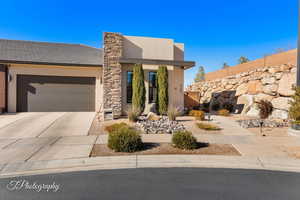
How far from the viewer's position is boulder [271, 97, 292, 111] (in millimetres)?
11003

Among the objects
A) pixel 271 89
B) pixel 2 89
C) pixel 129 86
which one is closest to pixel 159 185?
pixel 129 86

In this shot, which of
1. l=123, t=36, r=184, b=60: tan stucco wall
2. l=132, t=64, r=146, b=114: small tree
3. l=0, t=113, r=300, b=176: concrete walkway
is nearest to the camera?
l=0, t=113, r=300, b=176: concrete walkway

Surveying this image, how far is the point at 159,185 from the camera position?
3285 mm

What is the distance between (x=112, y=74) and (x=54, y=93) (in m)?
5.72

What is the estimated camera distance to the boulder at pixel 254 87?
1358 cm

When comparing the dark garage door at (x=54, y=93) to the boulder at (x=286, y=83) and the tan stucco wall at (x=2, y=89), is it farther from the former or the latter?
the boulder at (x=286, y=83)

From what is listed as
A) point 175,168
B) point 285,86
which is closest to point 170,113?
point 175,168

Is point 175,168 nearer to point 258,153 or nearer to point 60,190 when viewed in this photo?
point 60,190

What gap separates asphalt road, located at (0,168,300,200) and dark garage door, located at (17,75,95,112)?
10.8 meters

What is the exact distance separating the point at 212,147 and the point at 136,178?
3312 millimetres

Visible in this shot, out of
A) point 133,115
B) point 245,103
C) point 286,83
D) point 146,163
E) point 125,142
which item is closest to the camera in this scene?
point 146,163

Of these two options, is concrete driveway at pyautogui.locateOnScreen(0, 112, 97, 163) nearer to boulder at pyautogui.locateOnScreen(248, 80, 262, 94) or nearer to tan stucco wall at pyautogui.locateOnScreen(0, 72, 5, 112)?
tan stucco wall at pyautogui.locateOnScreen(0, 72, 5, 112)

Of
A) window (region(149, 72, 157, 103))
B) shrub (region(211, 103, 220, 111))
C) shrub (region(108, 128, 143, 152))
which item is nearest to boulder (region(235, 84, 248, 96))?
shrub (region(211, 103, 220, 111))

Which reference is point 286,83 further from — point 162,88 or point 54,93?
point 54,93
